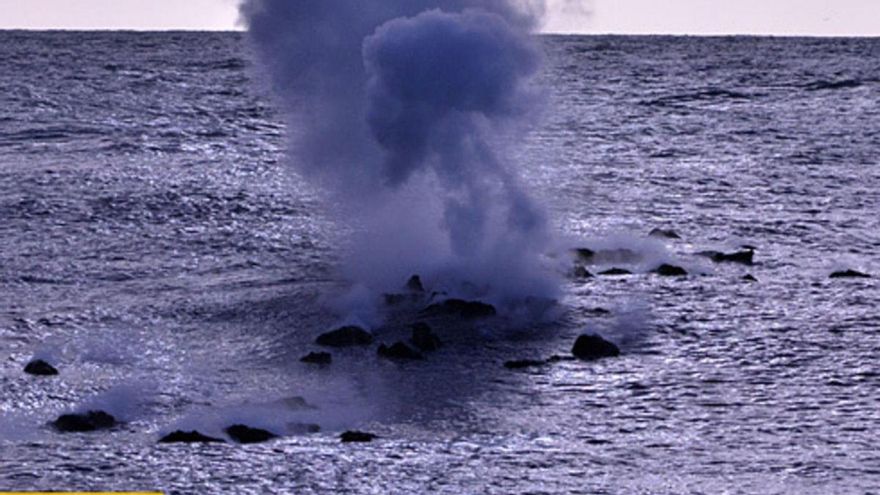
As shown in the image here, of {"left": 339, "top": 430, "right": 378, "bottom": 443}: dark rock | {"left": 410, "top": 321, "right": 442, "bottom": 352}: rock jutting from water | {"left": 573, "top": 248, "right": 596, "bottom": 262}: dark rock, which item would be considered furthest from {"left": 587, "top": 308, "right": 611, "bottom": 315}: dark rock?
{"left": 339, "top": 430, "right": 378, "bottom": 443}: dark rock

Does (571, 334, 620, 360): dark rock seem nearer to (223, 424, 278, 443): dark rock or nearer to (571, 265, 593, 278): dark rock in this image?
(223, 424, 278, 443): dark rock

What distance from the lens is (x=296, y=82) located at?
130ft

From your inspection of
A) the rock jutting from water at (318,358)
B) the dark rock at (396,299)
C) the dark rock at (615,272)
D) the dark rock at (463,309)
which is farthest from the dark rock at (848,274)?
the rock jutting from water at (318,358)

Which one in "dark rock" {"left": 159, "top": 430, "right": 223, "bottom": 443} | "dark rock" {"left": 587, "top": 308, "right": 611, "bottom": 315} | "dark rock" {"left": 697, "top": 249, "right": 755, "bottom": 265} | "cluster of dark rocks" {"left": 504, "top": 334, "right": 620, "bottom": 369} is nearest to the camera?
"dark rock" {"left": 159, "top": 430, "right": 223, "bottom": 443}

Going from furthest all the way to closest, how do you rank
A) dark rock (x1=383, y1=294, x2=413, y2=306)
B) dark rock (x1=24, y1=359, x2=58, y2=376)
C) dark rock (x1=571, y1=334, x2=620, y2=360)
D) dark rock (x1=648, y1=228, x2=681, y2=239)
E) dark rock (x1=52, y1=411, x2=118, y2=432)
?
dark rock (x1=648, y1=228, x2=681, y2=239), dark rock (x1=383, y1=294, x2=413, y2=306), dark rock (x1=571, y1=334, x2=620, y2=360), dark rock (x1=24, y1=359, x2=58, y2=376), dark rock (x1=52, y1=411, x2=118, y2=432)

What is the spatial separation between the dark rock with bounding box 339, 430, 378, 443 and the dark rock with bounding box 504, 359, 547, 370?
5.10m

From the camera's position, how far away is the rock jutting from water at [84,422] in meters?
23.2

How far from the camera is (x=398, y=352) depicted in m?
28.0

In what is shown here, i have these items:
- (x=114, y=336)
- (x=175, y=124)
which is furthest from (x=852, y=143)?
(x=114, y=336)

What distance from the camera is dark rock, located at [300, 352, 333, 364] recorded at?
90.6 feet

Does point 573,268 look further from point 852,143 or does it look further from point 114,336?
point 852,143

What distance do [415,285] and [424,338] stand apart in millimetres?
4561

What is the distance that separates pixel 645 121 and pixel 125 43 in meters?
74.4

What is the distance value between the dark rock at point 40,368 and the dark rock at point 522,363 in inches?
255
